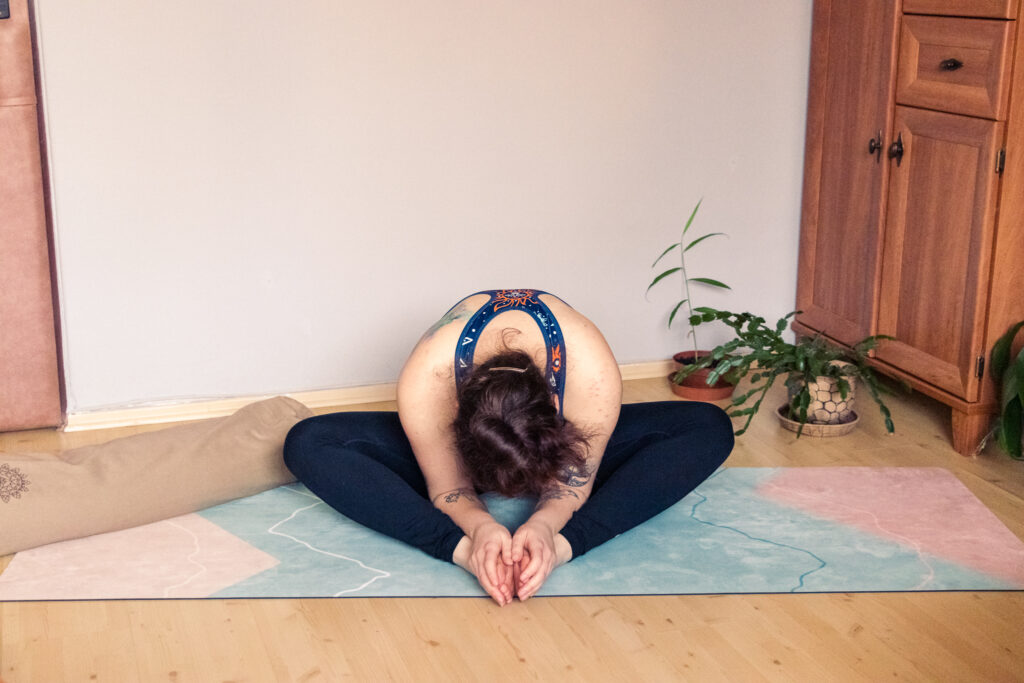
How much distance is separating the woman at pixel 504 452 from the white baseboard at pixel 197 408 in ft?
2.38

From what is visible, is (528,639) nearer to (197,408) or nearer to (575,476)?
(575,476)

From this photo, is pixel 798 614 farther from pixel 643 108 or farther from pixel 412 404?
pixel 643 108

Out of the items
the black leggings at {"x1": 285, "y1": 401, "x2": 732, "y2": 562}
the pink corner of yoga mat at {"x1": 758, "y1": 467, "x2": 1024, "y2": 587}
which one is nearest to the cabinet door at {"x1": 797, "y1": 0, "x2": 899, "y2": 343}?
the pink corner of yoga mat at {"x1": 758, "y1": 467, "x2": 1024, "y2": 587}

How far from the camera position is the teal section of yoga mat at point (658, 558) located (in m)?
2.03

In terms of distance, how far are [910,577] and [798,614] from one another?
28 centimetres

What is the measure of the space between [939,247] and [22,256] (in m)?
2.34

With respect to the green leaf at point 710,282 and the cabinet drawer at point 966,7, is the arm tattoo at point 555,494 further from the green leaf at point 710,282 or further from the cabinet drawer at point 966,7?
the cabinet drawer at point 966,7

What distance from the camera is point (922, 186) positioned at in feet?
9.05

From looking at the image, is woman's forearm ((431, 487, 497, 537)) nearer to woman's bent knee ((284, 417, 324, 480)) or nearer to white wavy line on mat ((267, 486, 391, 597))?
white wavy line on mat ((267, 486, 391, 597))

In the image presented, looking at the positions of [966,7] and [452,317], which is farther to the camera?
[966,7]

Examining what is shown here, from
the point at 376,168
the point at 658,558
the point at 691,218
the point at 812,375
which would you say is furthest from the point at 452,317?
the point at 691,218

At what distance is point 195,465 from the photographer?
2365 millimetres

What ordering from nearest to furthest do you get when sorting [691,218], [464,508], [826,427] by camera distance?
[464,508]
[826,427]
[691,218]

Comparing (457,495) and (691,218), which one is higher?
(691,218)
